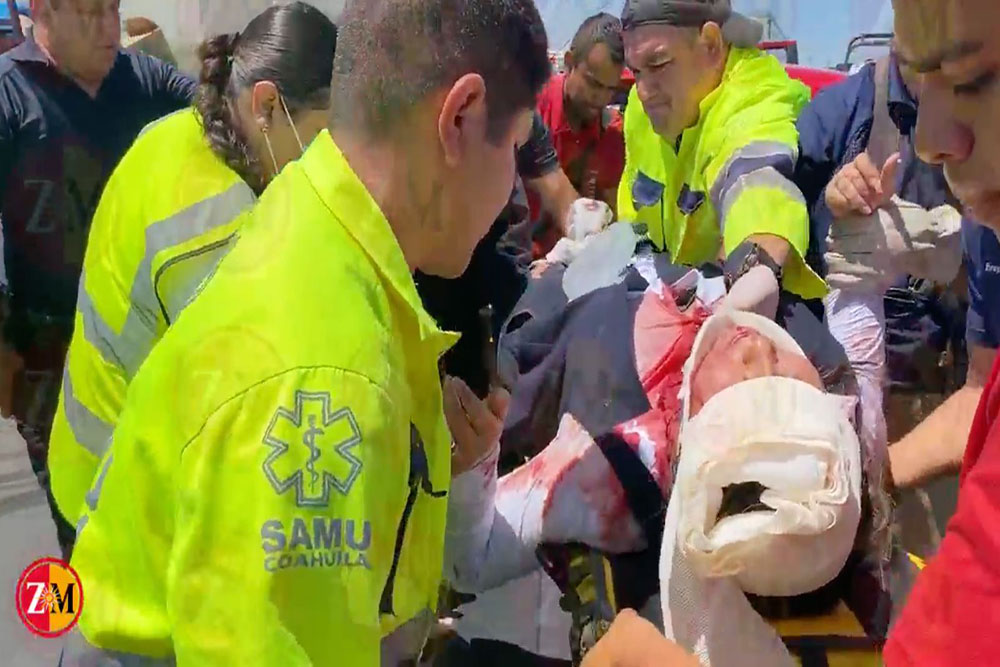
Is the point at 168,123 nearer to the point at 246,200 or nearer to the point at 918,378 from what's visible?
the point at 246,200

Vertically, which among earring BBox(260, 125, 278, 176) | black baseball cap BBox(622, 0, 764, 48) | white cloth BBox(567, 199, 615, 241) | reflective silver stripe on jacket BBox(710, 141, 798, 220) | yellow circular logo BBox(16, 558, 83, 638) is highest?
earring BBox(260, 125, 278, 176)

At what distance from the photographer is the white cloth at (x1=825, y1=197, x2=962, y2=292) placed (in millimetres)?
1979

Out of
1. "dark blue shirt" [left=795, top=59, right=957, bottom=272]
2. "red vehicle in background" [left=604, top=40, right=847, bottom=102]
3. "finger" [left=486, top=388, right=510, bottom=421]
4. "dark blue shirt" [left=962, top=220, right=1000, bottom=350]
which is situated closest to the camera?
"finger" [left=486, top=388, right=510, bottom=421]

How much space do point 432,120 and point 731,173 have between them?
1.21 metres

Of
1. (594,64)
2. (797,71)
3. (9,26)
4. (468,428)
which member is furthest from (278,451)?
(797,71)

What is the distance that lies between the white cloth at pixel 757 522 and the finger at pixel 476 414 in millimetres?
270

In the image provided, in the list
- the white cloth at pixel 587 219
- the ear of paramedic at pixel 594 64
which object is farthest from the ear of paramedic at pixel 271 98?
the ear of paramedic at pixel 594 64

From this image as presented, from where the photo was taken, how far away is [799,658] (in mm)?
1258

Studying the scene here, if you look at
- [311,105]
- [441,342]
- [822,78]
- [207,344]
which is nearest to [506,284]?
[311,105]

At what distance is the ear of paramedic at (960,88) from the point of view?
694mm

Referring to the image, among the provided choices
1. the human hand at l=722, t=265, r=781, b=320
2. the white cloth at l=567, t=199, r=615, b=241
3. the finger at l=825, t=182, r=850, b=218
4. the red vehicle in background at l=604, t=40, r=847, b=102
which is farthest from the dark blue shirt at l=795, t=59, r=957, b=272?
the red vehicle in background at l=604, t=40, r=847, b=102

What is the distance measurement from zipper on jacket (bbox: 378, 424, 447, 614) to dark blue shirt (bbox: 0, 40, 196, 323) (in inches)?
65.4

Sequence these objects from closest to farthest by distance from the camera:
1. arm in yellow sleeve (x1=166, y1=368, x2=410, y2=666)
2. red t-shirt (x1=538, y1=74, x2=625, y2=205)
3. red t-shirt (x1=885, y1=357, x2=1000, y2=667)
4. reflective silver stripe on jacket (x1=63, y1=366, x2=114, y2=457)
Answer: red t-shirt (x1=885, y1=357, x2=1000, y2=667), arm in yellow sleeve (x1=166, y1=368, x2=410, y2=666), reflective silver stripe on jacket (x1=63, y1=366, x2=114, y2=457), red t-shirt (x1=538, y1=74, x2=625, y2=205)

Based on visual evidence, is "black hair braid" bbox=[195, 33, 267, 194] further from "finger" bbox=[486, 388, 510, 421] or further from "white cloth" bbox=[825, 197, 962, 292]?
"white cloth" bbox=[825, 197, 962, 292]
